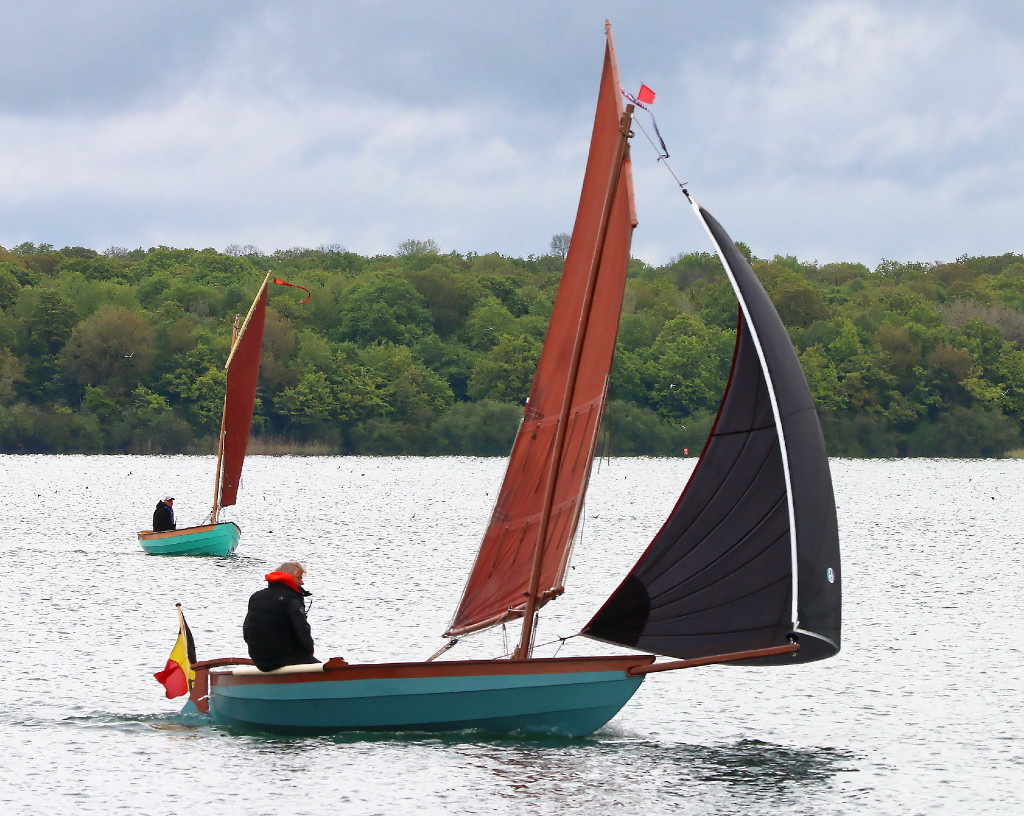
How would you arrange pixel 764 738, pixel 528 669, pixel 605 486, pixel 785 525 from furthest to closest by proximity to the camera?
pixel 605 486, pixel 764 738, pixel 528 669, pixel 785 525

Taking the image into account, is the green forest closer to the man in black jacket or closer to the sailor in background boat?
the sailor in background boat

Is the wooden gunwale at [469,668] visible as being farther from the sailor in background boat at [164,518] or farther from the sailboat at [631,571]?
the sailor in background boat at [164,518]

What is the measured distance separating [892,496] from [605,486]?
Result: 23496 millimetres

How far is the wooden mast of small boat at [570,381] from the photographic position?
56.4ft

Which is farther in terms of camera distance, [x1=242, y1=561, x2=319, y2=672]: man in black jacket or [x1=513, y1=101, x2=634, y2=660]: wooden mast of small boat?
[x1=242, y1=561, x2=319, y2=672]: man in black jacket

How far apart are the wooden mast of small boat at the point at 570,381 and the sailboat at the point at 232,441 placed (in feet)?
83.8

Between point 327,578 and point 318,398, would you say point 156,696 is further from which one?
point 318,398

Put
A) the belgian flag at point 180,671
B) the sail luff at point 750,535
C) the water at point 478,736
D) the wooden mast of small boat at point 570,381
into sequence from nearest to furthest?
the sail luff at point 750,535
the wooden mast of small boat at point 570,381
the water at point 478,736
the belgian flag at point 180,671

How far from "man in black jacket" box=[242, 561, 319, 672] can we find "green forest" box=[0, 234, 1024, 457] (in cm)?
12429

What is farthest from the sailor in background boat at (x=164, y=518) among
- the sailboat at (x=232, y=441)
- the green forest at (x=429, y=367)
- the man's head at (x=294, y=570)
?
the green forest at (x=429, y=367)

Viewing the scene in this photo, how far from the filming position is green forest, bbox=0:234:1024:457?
467ft

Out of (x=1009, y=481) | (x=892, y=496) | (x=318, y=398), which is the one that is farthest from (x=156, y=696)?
(x=318, y=398)

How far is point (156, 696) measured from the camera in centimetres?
2295

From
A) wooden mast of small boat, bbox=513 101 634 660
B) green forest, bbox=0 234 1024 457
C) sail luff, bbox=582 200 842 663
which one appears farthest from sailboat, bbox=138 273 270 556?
green forest, bbox=0 234 1024 457
